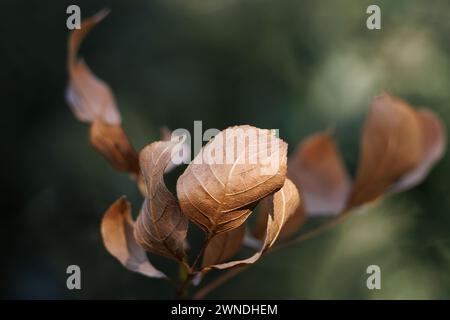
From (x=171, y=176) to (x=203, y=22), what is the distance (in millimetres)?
251

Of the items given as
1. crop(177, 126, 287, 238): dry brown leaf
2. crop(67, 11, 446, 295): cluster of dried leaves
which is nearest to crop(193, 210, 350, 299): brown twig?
crop(67, 11, 446, 295): cluster of dried leaves

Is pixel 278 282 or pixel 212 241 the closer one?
pixel 212 241

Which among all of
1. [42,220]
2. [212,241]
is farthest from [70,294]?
[212,241]

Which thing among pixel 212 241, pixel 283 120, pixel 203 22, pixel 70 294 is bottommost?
pixel 70 294

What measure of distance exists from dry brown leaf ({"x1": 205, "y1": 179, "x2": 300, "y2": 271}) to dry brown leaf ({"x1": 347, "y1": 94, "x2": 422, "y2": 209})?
15 cm

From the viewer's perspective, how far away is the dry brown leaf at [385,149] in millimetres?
523

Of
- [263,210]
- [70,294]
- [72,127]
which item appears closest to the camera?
[263,210]

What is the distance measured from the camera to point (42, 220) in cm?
88

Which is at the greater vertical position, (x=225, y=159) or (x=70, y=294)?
(x=225, y=159)

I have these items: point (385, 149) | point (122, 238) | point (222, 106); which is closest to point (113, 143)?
point (122, 238)

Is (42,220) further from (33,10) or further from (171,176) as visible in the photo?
(33,10)

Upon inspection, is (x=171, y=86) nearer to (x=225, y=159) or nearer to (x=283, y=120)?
(x=283, y=120)

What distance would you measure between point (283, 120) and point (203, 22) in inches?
7.9

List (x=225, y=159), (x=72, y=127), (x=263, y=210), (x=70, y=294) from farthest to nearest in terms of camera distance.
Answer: (x=72, y=127)
(x=70, y=294)
(x=263, y=210)
(x=225, y=159)
